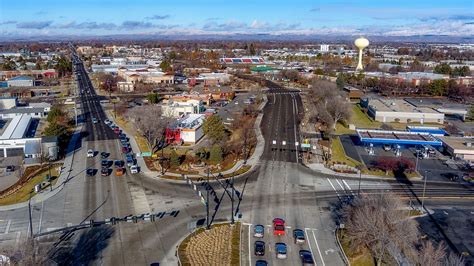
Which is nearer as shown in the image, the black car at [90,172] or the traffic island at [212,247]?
the traffic island at [212,247]

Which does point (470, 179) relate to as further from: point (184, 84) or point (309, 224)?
point (184, 84)

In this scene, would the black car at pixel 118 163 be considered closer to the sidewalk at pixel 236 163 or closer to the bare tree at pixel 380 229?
the sidewalk at pixel 236 163

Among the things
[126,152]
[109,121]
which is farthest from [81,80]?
[126,152]

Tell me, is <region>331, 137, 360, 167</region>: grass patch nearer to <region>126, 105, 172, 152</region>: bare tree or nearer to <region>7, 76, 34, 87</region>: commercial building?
<region>126, 105, 172, 152</region>: bare tree

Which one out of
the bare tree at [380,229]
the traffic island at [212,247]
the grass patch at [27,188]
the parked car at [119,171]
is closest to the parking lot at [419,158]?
the bare tree at [380,229]

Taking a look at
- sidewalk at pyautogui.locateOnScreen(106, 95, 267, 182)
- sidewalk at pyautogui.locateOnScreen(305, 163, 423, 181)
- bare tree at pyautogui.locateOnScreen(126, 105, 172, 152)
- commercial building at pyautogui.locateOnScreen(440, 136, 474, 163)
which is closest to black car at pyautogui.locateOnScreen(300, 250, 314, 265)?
sidewalk at pyautogui.locateOnScreen(106, 95, 267, 182)

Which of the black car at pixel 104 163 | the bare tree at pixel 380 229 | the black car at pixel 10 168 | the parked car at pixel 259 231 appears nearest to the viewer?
the bare tree at pixel 380 229
